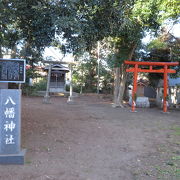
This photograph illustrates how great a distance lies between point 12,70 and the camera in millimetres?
3947

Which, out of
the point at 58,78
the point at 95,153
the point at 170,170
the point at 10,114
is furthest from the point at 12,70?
the point at 58,78

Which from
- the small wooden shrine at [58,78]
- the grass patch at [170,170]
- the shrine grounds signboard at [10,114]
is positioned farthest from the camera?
the small wooden shrine at [58,78]

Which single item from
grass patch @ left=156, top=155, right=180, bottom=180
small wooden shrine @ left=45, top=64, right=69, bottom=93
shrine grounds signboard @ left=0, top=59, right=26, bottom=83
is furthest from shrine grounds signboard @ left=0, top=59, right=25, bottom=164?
small wooden shrine @ left=45, top=64, right=69, bottom=93

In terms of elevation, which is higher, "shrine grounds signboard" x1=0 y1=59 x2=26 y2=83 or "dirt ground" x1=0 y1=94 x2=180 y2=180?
"shrine grounds signboard" x1=0 y1=59 x2=26 y2=83

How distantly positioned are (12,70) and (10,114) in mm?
831

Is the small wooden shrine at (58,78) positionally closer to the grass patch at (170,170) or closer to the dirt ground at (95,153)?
the dirt ground at (95,153)

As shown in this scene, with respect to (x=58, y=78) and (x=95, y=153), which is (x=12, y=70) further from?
(x=58, y=78)

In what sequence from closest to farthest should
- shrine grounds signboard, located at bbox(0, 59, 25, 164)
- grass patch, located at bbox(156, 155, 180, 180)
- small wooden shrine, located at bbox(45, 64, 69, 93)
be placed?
grass patch, located at bbox(156, 155, 180, 180) → shrine grounds signboard, located at bbox(0, 59, 25, 164) → small wooden shrine, located at bbox(45, 64, 69, 93)

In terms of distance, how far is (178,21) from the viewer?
35.6 feet

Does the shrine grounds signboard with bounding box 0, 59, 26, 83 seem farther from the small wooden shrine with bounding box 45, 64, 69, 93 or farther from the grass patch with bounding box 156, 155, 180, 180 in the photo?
the small wooden shrine with bounding box 45, 64, 69, 93

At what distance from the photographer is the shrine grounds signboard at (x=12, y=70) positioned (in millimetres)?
3920

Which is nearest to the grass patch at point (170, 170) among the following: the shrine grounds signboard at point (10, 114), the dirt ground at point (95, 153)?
the dirt ground at point (95, 153)

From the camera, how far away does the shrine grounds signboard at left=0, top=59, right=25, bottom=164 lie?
3.85 meters

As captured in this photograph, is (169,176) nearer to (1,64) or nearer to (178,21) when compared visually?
(1,64)
